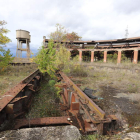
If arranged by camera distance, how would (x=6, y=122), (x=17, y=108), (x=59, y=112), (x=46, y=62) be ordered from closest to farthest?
(x=6, y=122)
(x=17, y=108)
(x=59, y=112)
(x=46, y=62)

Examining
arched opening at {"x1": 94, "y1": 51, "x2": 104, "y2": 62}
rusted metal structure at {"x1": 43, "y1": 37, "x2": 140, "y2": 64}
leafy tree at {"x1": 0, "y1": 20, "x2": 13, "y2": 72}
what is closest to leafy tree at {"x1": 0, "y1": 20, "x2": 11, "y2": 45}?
leafy tree at {"x1": 0, "y1": 20, "x2": 13, "y2": 72}

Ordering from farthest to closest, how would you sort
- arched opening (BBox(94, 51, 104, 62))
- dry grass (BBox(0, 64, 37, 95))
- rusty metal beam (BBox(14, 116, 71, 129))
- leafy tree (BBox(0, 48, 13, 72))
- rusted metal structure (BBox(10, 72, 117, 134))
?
arched opening (BBox(94, 51, 104, 62)), leafy tree (BBox(0, 48, 13, 72)), dry grass (BBox(0, 64, 37, 95)), rusty metal beam (BBox(14, 116, 71, 129)), rusted metal structure (BBox(10, 72, 117, 134))

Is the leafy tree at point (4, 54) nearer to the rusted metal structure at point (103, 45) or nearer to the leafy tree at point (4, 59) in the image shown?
the leafy tree at point (4, 59)

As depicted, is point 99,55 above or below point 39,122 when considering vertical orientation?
above

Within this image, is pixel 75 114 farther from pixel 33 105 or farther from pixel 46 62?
pixel 46 62

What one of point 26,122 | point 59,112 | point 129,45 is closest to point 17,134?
point 26,122

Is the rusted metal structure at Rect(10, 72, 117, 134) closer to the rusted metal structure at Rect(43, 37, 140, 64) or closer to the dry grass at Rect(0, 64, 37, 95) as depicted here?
the dry grass at Rect(0, 64, 37, 95)

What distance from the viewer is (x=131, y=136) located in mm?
1545

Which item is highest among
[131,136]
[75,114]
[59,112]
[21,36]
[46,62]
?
[21,36]

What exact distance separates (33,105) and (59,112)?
1.05 m

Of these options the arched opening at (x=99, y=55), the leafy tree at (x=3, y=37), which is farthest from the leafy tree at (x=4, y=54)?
the arched opening at (x=99, y=55)

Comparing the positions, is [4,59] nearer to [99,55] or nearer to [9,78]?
[9,78]

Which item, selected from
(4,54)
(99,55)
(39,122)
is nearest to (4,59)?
(4,54)

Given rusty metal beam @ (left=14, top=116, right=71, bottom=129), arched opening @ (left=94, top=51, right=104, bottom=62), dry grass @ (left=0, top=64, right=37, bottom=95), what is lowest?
rusty metal beam @ (left=14, top=116, right=71, bottom=129)
